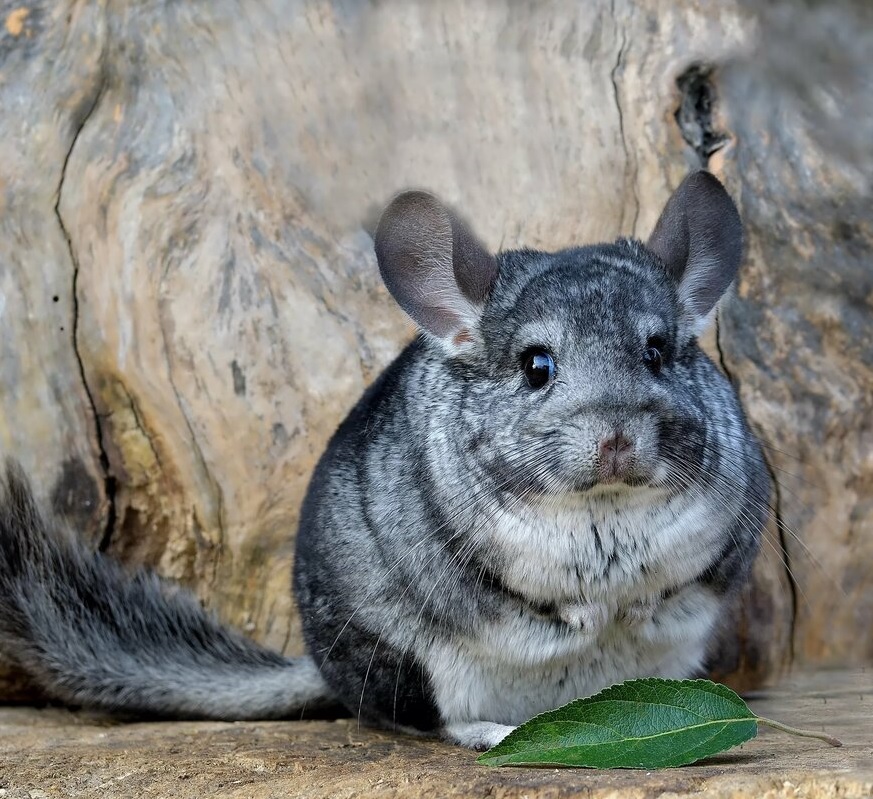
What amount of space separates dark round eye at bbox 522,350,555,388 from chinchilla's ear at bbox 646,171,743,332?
1.68 ft

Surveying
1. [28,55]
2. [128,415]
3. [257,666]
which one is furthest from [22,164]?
[257,666]

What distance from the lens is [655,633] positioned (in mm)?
3398

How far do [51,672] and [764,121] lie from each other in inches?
118

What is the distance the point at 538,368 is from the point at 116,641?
5.61ft

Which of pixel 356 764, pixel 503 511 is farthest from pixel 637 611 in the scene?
pixel 356 764

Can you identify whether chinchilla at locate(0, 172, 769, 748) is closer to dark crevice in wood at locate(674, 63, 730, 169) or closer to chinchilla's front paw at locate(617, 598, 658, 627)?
chinchilla's front paw at locate(617, 598, 658, 627)

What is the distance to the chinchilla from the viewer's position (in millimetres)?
3125

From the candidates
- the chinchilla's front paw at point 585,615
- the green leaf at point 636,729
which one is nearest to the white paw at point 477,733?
the chinchilla's front paw at point 585,615

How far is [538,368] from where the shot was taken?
10.4 ft

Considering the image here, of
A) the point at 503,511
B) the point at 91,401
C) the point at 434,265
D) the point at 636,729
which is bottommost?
the point at 636,729

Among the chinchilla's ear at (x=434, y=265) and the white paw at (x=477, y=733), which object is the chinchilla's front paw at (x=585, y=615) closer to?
the white paw at (x=477, y=733)

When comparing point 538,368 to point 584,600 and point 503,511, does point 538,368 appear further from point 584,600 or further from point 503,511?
point 584,600

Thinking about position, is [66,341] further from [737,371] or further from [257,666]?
[737,371]

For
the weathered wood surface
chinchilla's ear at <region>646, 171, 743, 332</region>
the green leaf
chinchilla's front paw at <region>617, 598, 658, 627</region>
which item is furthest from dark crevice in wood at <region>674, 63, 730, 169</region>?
the green leaf
